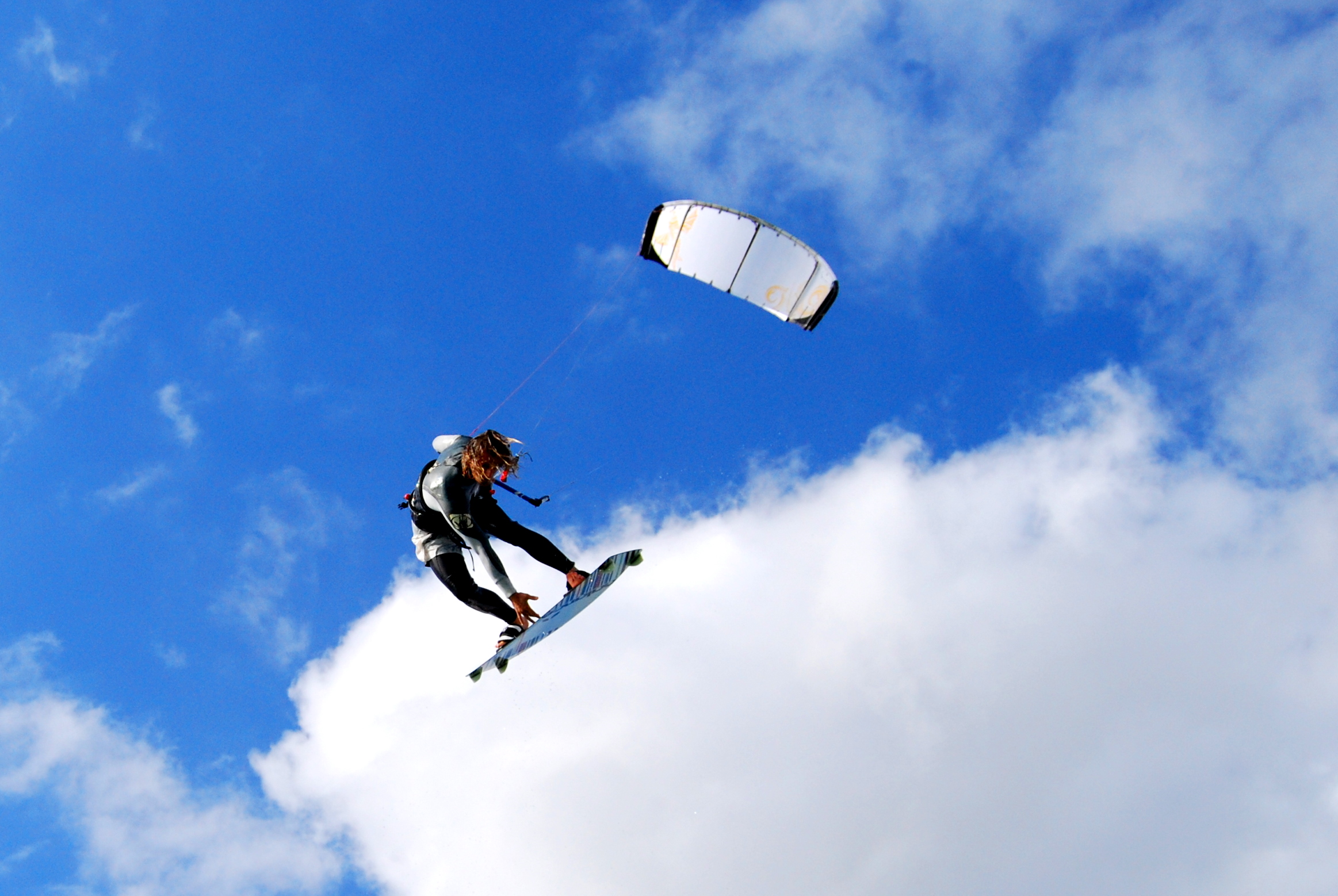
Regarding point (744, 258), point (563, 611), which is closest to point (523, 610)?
Result: point (563, 611)

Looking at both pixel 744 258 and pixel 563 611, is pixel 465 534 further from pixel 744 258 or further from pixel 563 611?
pixel 744 258

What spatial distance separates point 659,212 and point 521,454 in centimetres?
503

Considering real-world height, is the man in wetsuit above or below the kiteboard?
Answer: above

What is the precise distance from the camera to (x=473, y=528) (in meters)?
16.3

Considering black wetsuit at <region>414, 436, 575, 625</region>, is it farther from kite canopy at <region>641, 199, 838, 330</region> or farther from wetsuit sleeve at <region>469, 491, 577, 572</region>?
kite canopy at <region>641, 199, 838, 330</region>

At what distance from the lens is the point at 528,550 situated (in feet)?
54.9

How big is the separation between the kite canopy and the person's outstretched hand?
234 inches

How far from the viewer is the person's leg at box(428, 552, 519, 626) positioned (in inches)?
652

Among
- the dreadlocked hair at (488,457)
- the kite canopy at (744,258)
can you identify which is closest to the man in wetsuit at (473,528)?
the dreadlocked hair at (488,457)

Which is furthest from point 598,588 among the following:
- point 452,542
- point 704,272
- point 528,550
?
point 704,272

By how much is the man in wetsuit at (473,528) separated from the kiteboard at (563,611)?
0.13 meters

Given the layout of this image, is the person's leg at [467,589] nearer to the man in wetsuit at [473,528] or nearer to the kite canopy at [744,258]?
the man in wetsuit at [473,528]

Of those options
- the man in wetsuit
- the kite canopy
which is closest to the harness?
the man in wetsuit

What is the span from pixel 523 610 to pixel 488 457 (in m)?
2.32
